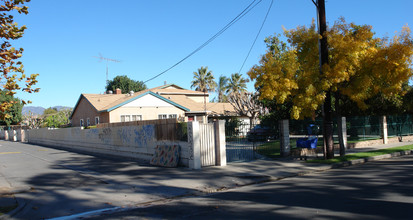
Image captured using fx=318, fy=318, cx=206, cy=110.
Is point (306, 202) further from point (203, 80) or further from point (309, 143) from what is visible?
point (203, 80)

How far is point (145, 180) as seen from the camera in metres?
11.3

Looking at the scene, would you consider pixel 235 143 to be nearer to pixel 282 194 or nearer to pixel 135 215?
pixel 282 194

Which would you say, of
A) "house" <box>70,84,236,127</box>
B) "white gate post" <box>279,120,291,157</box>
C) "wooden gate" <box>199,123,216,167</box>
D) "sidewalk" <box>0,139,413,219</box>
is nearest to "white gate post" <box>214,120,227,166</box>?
"wooden gate" <box>199,123,216,167</box>

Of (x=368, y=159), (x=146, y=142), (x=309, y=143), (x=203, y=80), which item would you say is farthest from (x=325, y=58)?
(x=203, y=80)

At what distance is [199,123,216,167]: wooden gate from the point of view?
13.4 meters

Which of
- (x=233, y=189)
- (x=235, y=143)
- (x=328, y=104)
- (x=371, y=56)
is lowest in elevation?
(x=233, y=189)

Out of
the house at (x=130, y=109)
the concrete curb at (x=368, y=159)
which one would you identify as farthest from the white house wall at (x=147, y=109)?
the concrete curb at (x=368, y=159)

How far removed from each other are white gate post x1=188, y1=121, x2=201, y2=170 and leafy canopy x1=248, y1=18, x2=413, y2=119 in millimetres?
3289

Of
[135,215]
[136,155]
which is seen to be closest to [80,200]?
[135,215]

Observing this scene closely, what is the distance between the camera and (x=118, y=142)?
19.4 meters

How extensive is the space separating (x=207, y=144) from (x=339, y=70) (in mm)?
6307

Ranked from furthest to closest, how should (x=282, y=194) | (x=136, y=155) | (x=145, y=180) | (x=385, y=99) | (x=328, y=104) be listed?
(x=385, y=99) → (x=136, y=155) → (x=328, y=104) → (x=145, y=180) → (x=282, y=194)

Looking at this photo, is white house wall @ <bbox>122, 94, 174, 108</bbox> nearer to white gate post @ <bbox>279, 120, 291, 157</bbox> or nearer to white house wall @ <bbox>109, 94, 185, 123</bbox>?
white house wall @ <bbox>109, 94, 185, 123</bbox>

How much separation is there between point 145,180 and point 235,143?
5.35 m
